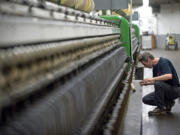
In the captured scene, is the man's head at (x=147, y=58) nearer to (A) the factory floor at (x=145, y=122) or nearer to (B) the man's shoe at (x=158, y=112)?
(A) the factory floor at (x=145, y=122)

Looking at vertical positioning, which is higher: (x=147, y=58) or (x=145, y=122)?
(x=147, y=58)

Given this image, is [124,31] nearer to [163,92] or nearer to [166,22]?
[163,92]

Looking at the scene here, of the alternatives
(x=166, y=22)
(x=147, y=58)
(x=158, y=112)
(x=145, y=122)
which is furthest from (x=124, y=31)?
(x=166, y=22)

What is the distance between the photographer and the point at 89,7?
416cm

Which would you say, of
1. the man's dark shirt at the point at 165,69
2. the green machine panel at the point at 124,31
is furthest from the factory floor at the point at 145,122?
the green machine panel at the point at 124,31

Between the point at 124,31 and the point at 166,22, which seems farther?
the point at 166,22

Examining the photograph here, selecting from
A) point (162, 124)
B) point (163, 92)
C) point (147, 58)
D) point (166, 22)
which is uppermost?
point (166, 22)

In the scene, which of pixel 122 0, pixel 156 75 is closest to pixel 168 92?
pixel 156 75

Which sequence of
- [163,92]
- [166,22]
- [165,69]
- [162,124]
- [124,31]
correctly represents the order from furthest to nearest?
[166,22]
[124,31]
[163,92]
[165,69]
[162,124]

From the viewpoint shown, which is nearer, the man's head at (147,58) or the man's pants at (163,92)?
the man's head at (147,58)

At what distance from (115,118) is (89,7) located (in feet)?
6.18

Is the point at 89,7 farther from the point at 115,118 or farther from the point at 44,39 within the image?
the point at 44,39

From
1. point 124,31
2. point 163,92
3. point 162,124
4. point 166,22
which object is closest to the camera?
point 162,124

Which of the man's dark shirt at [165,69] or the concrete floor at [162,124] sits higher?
the man's dark shirt at [165,69]
